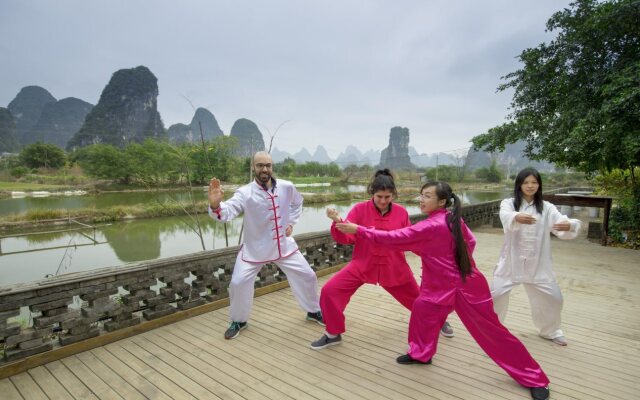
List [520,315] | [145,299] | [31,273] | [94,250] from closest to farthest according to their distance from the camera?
1. [145,299]
2. [520,315]
3. [31,273]
4. [94,250]

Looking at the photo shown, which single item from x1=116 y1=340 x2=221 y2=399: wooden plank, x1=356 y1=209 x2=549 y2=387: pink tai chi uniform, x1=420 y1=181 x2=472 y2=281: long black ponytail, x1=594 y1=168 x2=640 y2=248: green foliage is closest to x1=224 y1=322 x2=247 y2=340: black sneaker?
x1=116 y1=340 x2=221 y2=399: wooden plank

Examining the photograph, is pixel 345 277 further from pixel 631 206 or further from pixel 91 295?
pixel 631 206

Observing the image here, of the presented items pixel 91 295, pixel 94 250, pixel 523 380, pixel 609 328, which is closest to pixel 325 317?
pixel 523 380

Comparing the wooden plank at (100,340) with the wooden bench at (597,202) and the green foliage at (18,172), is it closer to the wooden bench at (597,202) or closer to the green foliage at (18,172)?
the wooden bench at (597,202)

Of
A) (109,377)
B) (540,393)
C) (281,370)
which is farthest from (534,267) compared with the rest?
(109,377)

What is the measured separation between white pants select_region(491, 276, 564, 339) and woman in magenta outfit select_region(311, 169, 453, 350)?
1.59 feet

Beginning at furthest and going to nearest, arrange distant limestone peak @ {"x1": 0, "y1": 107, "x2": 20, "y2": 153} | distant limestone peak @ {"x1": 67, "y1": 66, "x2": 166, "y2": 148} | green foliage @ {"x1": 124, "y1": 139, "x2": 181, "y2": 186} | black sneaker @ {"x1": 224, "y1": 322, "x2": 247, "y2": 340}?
1. distant limestone peak @ {"x1": 0, "y1": 107, "x2": 20, "y2": 153}
2. distant limestone peak @ {"x1": 67, "y1": 66, "x2": 166, "y2": 148}
3. green foliage @ {"x1": 124, "y1": 139, "x2": 181, "y2": 186}
4. black sneaker @ {"x1": 224, "y1": 322, "x2": 247, "y2": 340}

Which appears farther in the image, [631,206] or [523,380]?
[631,206]

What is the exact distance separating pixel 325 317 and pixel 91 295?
5.76ft

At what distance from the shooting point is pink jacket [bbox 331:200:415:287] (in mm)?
2553

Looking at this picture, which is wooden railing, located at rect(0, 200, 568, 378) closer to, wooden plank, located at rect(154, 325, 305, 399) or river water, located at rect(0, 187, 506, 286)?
wooden plank, located at rect(154, 325, 305, 399)

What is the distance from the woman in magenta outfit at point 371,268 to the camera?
8.20ft

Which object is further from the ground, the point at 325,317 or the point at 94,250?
the point at 325,317

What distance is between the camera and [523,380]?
6.40 ft
